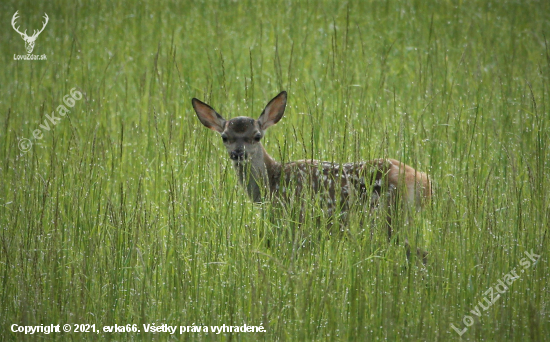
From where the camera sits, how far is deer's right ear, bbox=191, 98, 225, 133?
17.7ft

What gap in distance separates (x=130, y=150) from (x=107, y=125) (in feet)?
2.40

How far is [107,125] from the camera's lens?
6.66 meters

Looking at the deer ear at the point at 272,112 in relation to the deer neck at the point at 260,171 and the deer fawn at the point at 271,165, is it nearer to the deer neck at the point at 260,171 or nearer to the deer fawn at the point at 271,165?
the deer fawn at the point at 271,165

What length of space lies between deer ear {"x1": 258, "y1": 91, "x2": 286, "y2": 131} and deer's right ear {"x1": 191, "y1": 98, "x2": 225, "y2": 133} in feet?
1.03

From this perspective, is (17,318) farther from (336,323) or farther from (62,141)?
(62,141)

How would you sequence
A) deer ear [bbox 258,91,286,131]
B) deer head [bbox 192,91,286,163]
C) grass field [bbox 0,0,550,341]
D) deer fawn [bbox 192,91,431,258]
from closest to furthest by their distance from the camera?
1. grass field [bbox 0,0,550,341]
2. deer fawn [bbox 192,91,431,258]
3. deer head [bbox 192,91,286,163]
4. deer ear [bbox 258,91,286,131]

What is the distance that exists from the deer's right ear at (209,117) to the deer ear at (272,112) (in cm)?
31

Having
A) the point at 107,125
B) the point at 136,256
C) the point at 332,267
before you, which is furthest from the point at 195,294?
the point at 107,125

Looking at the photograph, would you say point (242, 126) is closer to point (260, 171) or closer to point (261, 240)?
point (260, 171)

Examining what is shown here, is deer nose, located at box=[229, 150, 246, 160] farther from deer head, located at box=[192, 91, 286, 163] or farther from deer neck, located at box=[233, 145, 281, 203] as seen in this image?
deer neck, located at box=[233, 145, 281, 203]

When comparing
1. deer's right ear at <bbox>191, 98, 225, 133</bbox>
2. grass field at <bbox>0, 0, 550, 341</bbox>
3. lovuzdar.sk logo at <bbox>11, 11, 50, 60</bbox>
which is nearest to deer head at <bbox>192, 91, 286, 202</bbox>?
deer's right ear at <bbox>191, 98, 225, 133</bbox>

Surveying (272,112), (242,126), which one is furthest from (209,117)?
(272,112)

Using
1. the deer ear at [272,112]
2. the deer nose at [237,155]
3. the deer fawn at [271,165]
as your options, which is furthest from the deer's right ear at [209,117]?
the deer nose at [237,155]

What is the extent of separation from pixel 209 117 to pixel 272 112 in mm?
495
